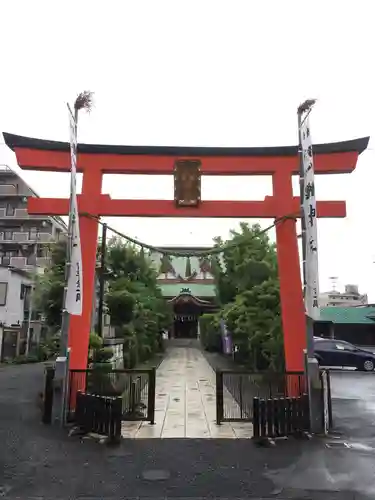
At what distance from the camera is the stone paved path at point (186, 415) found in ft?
26.0

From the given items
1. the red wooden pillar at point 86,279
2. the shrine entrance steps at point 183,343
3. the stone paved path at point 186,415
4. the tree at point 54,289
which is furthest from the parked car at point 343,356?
the shrine entrance steps at point 183,343

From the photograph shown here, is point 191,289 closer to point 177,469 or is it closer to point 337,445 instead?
point 337,445

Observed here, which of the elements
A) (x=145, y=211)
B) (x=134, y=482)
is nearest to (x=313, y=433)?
(x=134, y=482)

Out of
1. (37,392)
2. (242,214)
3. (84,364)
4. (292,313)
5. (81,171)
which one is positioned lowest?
(37,392)

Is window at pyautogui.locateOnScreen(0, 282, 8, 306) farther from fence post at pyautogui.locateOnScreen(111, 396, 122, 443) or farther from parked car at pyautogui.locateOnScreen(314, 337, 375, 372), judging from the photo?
fence post at pyautogui.locateOnScreen(111, 396, 122, 443)

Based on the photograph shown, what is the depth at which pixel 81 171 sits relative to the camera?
1005 cm

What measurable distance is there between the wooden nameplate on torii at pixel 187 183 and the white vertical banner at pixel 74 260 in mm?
2353

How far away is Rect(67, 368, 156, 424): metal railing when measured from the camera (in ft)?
28.0

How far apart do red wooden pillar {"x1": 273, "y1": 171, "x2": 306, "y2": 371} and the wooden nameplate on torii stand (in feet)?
5.98

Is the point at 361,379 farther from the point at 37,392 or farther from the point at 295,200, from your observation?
the point at 37,392

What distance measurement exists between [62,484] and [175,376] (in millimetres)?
12571

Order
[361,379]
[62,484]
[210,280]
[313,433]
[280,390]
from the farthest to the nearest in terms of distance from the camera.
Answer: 1. [210,280]
2. [361,379]
3. [280,390]
4. [313,433]
5. [62,484]

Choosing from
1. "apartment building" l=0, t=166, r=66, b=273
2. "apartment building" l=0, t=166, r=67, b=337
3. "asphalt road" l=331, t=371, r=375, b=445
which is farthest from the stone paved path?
"apartment building" l=0, t=166, r=66, b=273

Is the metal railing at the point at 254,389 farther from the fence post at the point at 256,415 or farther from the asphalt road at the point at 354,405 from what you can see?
the asphalt road at the point at 354,405
